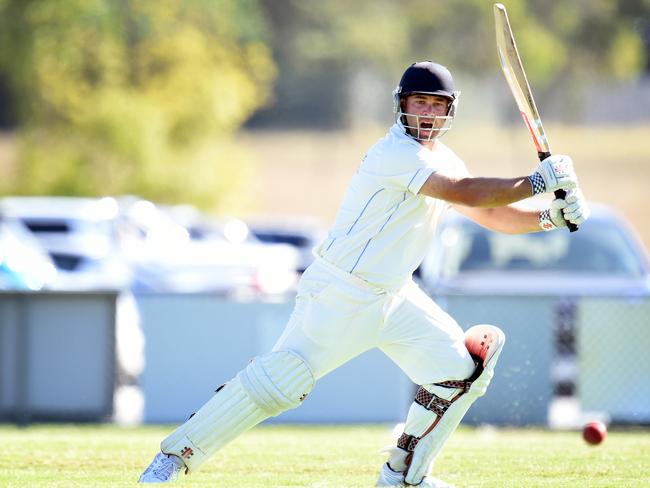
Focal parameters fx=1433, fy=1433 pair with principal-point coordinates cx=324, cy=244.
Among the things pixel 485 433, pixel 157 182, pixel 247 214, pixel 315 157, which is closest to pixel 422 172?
pixel 485 433

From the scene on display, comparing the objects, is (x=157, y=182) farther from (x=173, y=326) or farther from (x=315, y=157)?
(x=315, y=157)

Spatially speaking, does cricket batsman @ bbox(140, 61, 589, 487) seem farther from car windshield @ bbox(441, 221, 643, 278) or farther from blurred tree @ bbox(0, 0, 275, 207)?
blurred tree @ bbox(0, 0, 275, 207)

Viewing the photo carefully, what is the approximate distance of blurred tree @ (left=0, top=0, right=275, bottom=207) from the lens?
98.0ft

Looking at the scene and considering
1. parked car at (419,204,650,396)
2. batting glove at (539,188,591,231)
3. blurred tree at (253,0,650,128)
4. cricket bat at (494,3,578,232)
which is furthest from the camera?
blurred tree at (253,0,650,128)

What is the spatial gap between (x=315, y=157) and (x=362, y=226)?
46.9 metres

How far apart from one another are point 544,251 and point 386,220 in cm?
677

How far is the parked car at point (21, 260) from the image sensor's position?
14.5 metres

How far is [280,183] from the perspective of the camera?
49.3m

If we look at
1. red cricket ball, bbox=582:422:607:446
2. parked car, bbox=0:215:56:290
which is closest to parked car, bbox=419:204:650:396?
red cricket ball, bbox=582:422:607:446

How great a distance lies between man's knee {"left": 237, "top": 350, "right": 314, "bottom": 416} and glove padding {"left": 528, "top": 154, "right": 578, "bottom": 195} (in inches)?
51.6

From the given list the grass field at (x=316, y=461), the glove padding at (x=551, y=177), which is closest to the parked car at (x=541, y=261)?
the grass field at (x=316, y=461)

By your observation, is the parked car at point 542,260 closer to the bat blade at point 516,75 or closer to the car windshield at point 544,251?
the car windshield at point 544,251

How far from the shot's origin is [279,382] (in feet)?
21.0

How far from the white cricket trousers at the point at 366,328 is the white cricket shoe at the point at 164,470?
0.71 meters
